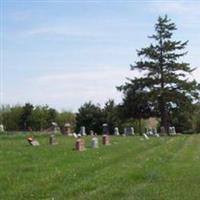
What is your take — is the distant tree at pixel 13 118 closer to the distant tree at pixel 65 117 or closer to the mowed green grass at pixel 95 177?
the distant tree at pixel 65 117

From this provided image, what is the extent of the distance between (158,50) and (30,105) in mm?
31117

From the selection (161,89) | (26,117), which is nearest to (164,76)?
(161,89)

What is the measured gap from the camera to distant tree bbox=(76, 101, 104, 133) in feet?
264

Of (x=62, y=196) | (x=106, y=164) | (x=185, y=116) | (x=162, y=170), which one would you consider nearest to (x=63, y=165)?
(x=106, y=164)

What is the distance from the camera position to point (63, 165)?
20672 mm

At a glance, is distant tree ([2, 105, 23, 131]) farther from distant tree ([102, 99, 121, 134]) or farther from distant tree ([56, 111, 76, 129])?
distant tree ([102, 99, 121, 134])

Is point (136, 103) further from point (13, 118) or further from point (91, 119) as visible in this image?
point (13, 118)

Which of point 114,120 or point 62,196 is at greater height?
point 114,120

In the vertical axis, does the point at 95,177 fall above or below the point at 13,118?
below

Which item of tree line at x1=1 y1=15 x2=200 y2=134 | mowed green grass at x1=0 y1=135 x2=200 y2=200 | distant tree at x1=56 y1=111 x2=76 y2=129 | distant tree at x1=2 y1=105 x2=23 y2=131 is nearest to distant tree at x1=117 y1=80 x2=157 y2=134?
tree line at x1=1 y1=15 x2=200 y2=134

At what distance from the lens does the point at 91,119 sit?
80.9 metres

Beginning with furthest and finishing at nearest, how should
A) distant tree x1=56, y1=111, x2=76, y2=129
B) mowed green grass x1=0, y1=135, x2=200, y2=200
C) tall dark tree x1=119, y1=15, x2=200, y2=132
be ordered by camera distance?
distant tree x1=56, y1=111, x2=76, y2=129 < tall dark tree x1=119, y1=15, x2=200, y2=132 < mowed green grass x1=0, y1=135, x2=200, y2=200

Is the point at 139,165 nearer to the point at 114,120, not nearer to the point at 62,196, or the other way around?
the point at 62,196

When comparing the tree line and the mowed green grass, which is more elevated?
the tree line
